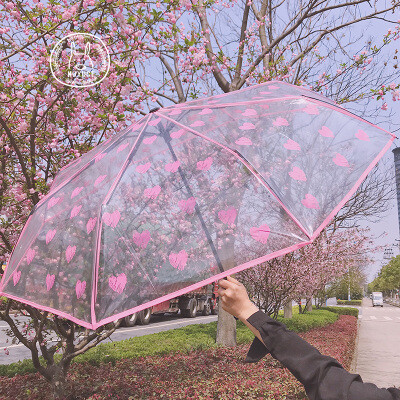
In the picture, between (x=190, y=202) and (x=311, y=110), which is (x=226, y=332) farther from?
(x=190, y=202)

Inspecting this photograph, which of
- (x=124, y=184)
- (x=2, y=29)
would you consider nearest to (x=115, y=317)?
(x=124, y=184)

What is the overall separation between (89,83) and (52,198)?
6.96 feet

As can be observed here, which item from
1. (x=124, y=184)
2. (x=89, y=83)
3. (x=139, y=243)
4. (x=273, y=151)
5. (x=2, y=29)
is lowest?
(x=139, y=243)

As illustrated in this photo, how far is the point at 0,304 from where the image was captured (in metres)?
4.06

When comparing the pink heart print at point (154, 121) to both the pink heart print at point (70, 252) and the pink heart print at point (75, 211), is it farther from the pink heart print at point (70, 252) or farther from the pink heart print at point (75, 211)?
the pink heart print at point (70, 252)

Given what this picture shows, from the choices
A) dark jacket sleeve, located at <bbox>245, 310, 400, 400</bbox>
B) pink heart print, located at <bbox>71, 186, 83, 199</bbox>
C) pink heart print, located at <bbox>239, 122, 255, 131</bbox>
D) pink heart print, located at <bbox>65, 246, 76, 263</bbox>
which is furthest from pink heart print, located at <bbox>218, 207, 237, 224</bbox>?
pink heart print, located at <bbox>71, 186, 83, 199</bbox>

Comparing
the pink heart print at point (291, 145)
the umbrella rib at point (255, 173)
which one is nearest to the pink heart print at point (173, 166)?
the umbrella rib at point (255, 173)

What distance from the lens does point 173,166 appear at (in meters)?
2.05

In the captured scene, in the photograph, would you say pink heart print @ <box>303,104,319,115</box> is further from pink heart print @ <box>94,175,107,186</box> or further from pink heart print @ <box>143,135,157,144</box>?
pink heart print @ <box>94,175,107,186</box>

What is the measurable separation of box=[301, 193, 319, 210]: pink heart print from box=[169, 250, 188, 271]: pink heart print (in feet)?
1.88

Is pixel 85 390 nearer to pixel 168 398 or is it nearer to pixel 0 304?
pixel 168 398

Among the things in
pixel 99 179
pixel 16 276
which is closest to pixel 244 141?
pixel 99 179

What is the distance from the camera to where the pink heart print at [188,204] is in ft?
6.13
